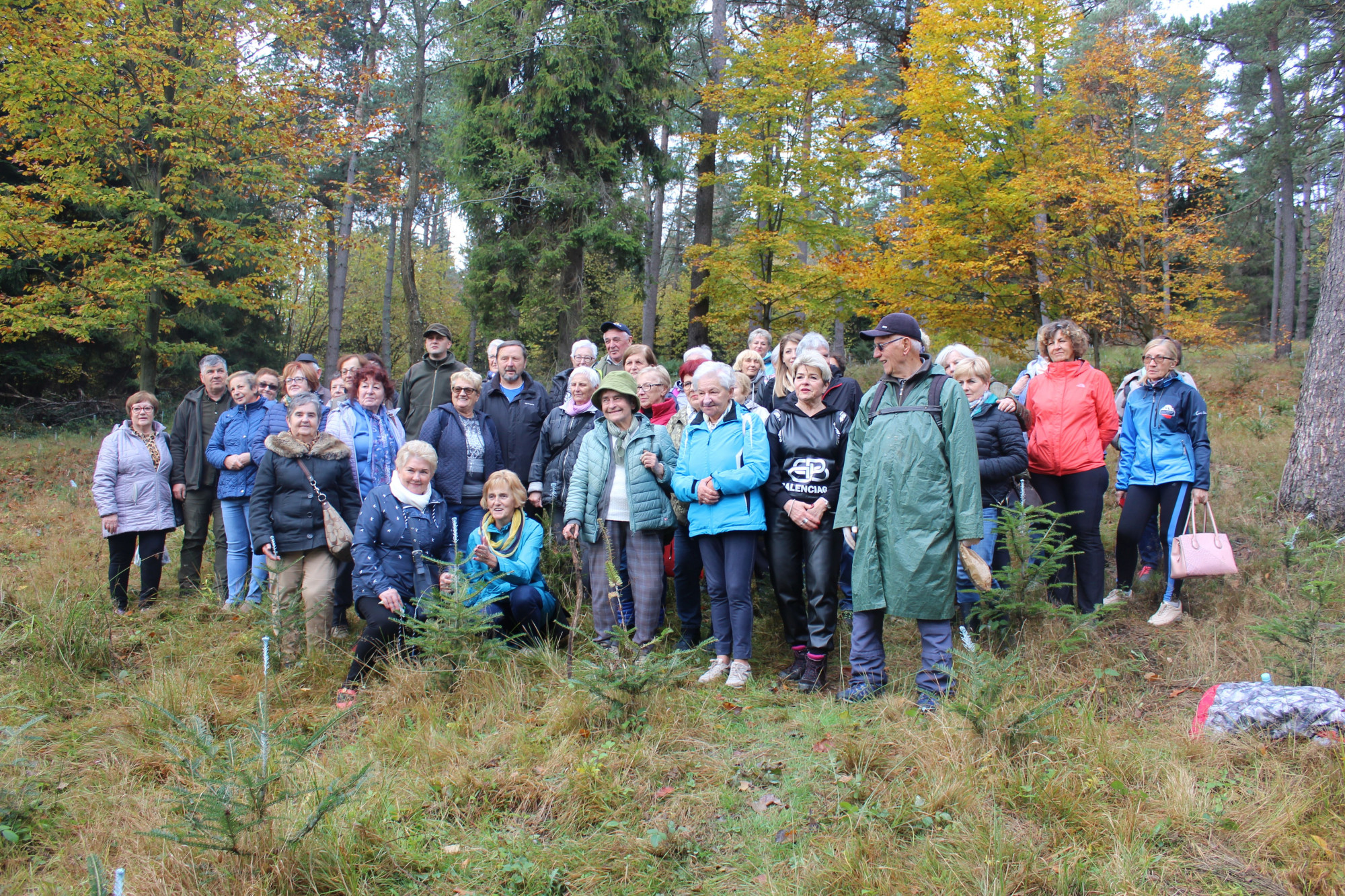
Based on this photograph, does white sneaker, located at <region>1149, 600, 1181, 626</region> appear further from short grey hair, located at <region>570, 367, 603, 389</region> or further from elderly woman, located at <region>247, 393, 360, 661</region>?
elderly woman, located at <region>247, 393, 360, 661</region>

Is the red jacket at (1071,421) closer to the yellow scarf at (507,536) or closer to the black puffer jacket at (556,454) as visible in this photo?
the black puffer jacket at (556,454)

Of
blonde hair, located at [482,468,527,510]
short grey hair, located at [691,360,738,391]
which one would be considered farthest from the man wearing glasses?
short grey hair, located at [691,360,738,391]

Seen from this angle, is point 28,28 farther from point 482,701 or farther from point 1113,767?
point 1113,767

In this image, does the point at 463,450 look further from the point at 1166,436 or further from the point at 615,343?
the point at 1166,436

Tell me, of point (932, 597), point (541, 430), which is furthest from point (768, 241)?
point (932, 597)

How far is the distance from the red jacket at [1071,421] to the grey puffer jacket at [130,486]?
23.1 feet

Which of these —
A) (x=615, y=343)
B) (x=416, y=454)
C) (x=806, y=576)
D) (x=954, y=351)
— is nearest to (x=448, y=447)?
(x=416, y=454)

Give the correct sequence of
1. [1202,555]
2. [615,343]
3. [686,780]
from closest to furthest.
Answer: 1. [686,780]
2. [1202,555]
3. [615,343]

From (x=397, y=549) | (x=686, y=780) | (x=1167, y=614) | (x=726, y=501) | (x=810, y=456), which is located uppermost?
(x=810, y=456)

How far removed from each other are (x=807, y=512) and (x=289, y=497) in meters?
3.54

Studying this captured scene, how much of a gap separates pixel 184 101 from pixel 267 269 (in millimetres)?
3109

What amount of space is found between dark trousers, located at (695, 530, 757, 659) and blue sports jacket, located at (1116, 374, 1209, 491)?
2.91m

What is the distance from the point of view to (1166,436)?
17.2 feet

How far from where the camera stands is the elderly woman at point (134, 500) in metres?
6.27
